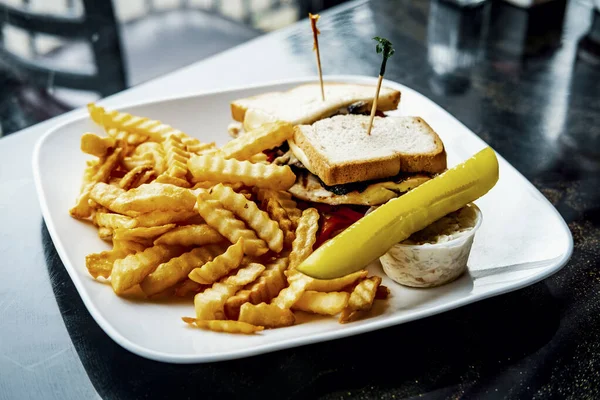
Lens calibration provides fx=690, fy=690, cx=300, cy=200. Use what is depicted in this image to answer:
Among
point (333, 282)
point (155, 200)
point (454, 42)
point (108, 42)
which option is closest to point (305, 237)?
point (333, 282)

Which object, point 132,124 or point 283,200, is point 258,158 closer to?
point 283,200

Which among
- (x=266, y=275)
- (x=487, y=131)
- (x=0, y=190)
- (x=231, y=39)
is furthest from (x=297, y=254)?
(x=231, y=39)

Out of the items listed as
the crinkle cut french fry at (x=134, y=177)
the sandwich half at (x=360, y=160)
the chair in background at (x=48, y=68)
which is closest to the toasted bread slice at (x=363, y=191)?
the sandwich half at (x=360, y=160)

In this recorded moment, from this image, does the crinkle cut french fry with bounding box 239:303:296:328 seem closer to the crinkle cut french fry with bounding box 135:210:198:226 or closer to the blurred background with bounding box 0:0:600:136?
the crinkle cut french fry with bounding box 135:210:198:226

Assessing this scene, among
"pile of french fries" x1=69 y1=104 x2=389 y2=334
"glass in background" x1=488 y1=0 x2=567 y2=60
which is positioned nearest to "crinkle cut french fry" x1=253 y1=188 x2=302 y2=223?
"pile of french fries" x1=69 y1=104 x2=389 y2=334

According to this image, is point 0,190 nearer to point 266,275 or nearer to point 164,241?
point 164,241

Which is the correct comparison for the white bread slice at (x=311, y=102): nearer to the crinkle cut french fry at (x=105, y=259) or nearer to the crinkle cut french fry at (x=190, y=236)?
the crinkle cut french fry at (x=190, y=236)

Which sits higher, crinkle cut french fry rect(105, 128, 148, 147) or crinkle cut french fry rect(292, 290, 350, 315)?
crinkle cut french fry rect(105, 128, 148, 147)

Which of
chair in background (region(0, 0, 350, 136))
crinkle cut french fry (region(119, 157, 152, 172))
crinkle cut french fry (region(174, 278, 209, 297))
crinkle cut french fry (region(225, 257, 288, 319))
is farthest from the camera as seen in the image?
chair in background (region(0, 0, 350, 136))
